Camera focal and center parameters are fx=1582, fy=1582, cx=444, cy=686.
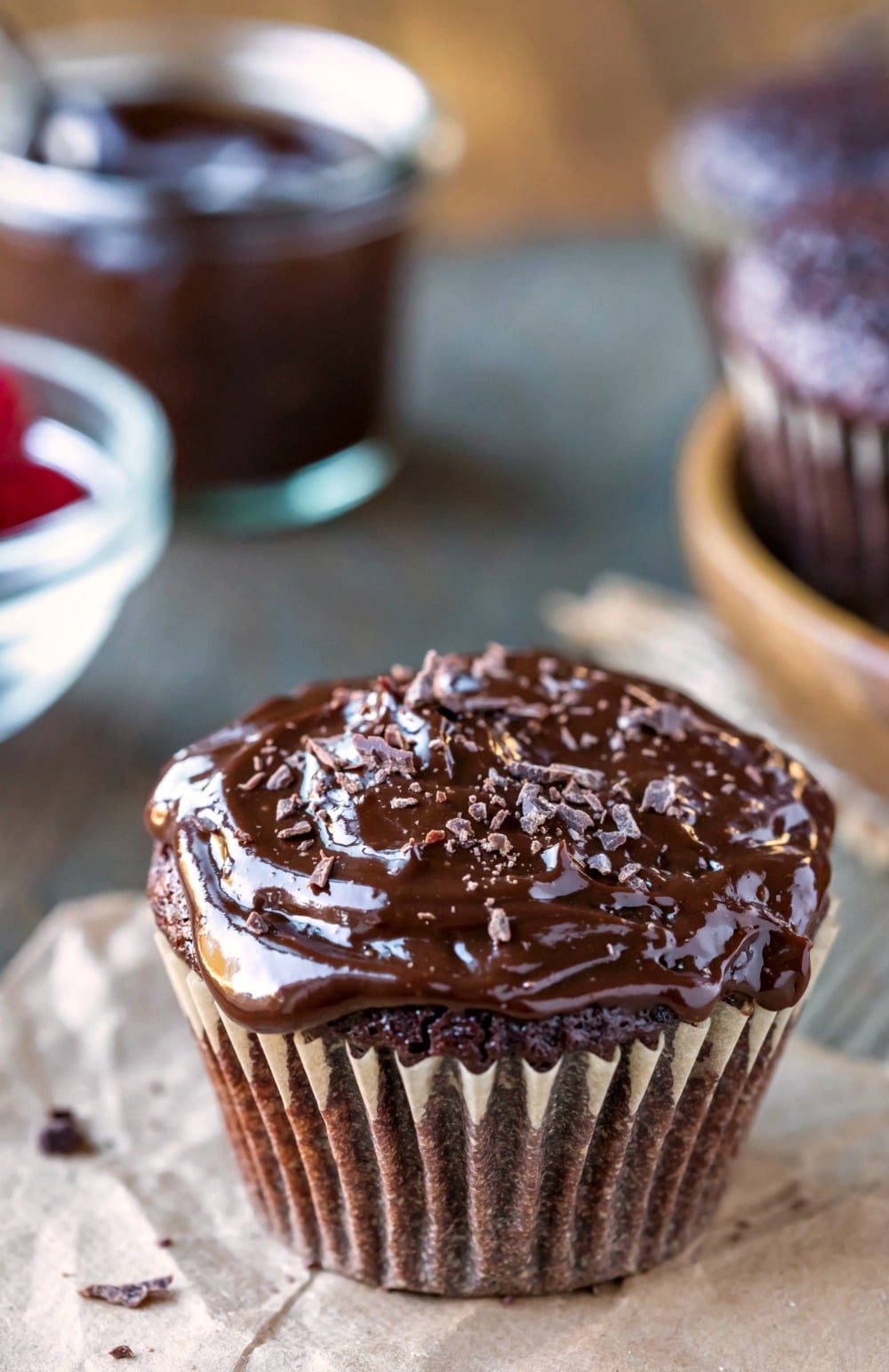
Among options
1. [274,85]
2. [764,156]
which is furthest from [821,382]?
[274,85]

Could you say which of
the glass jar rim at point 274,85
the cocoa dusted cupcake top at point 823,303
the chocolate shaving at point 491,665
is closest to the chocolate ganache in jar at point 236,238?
the glass jar rim at point 274,85

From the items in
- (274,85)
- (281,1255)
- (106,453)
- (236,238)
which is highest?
(274,85)

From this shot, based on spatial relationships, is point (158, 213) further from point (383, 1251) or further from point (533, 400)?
point (383, 1251)

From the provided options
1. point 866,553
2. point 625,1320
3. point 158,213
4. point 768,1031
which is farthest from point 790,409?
point 625,1320

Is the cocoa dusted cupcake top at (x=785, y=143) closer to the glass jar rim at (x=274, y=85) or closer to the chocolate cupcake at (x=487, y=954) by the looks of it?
the glass jar rim at (x=274, y=85)

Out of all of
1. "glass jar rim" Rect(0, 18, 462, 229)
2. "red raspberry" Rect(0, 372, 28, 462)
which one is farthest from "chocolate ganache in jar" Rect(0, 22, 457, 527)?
"red raspberry" Rect(0, 372, 28, 462)

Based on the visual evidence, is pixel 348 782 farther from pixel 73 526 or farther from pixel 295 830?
pixel 73 526
